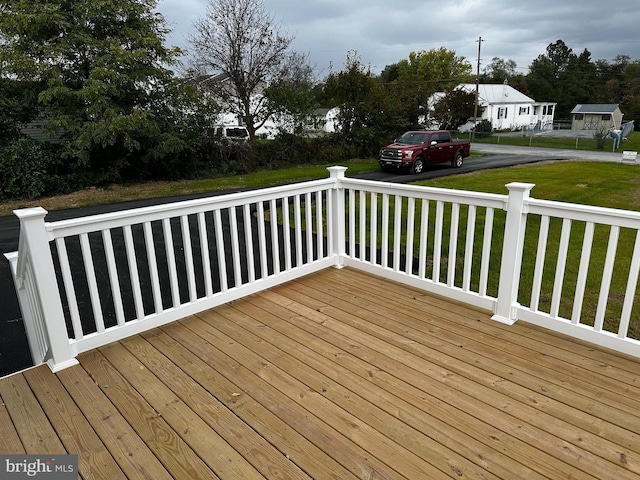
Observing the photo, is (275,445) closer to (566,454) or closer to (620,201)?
(566,454)

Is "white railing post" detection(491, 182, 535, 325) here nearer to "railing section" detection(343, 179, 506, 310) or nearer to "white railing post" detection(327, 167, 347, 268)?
"railing section" detection(343, 179, 506, 310)

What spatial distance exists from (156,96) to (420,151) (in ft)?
27.3

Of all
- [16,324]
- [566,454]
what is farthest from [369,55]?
[566,454]

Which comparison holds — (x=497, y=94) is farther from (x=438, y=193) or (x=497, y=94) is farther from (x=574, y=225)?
(x=438, y=193)

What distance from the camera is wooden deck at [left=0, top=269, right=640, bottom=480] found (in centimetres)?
171

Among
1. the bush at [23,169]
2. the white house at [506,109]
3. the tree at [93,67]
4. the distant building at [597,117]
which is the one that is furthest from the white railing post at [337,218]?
the distant building at [597,117]

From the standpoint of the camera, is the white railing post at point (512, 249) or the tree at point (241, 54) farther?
the tree at point (241, 54)

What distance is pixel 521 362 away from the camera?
2395 mm

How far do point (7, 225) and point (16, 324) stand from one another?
4.94 metres

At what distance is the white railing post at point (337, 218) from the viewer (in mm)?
A: 3824

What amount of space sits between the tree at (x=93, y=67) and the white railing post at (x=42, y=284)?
8434mm

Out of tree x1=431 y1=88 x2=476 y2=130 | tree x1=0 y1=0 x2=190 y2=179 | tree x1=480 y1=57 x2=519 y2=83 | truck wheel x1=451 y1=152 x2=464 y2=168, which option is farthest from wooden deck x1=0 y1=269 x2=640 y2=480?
tree x1=480 y1=57 x2=519 y2=83

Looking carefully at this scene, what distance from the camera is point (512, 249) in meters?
2.76

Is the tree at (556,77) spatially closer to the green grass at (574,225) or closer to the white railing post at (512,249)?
the green grass at (574,225)
